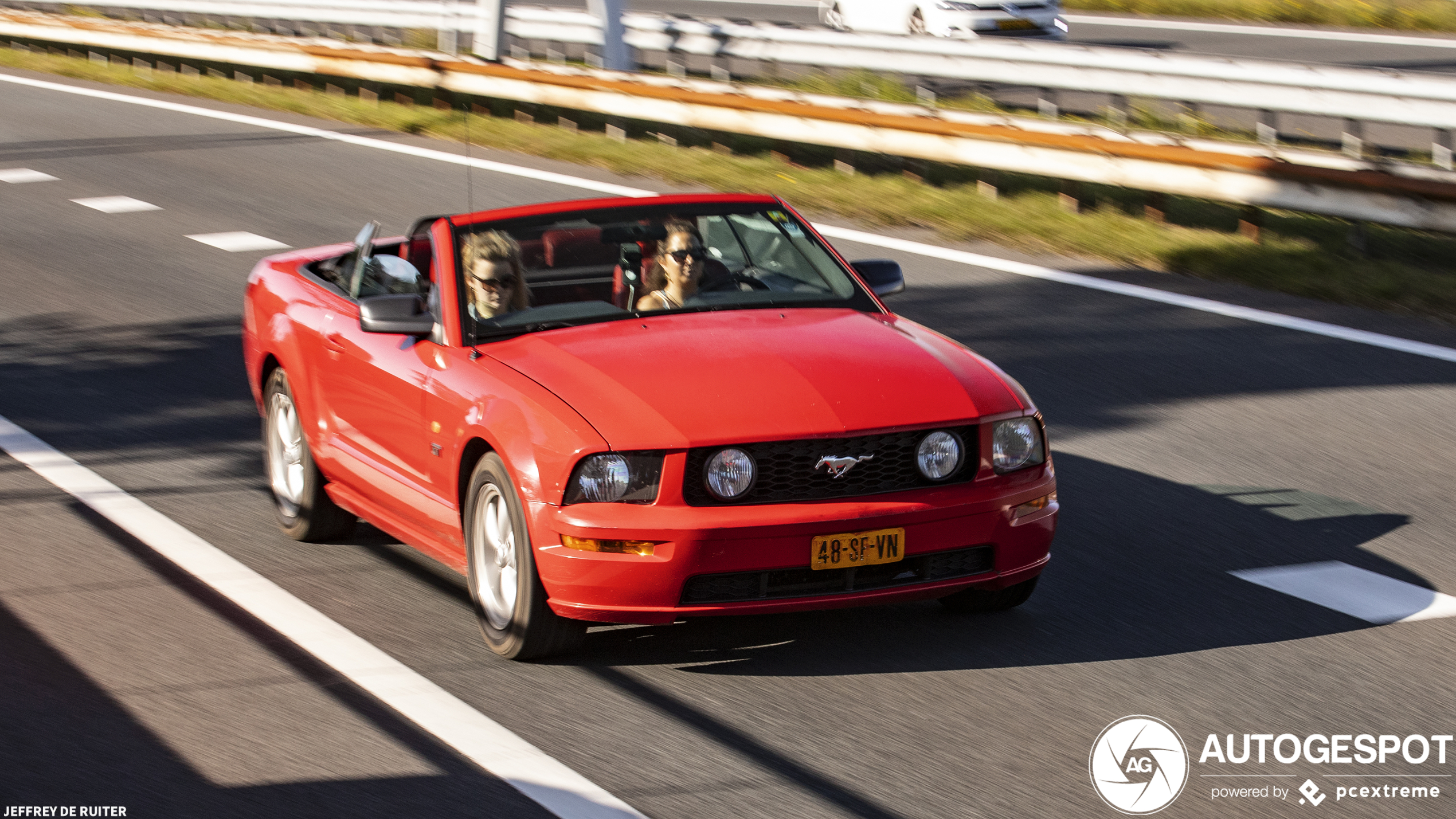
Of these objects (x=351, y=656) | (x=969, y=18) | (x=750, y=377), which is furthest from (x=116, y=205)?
(x=969, y=18)

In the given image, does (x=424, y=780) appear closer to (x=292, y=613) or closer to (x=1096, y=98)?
(x=292, y=613)

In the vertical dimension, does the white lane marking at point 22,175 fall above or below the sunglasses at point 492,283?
below

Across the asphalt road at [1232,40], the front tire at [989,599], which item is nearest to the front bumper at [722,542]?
the front tire at [989,599]

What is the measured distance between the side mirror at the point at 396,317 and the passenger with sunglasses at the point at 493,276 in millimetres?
170

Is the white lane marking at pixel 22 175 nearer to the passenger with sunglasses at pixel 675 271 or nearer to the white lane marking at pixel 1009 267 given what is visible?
the white lane marking at pixel 1009 267

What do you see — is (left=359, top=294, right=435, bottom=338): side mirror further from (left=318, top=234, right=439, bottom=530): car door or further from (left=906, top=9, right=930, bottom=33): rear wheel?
(left=906, top=9, right=930, bottom=33): rear wheel

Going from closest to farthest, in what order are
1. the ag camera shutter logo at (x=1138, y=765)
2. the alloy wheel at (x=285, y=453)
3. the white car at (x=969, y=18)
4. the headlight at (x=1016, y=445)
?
the ag camera shutter logo at (x=1138, y=765) → the headlight at (x=1016, y=445) → the alloy wheel at (x=285, y=453) → the white car at (x=969, y=18)

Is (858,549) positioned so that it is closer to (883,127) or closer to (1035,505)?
(1035,505)

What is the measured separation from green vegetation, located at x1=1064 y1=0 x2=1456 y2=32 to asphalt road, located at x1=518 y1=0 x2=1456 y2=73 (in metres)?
0.54

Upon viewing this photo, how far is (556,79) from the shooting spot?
20234mm

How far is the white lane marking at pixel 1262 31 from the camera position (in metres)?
27.6

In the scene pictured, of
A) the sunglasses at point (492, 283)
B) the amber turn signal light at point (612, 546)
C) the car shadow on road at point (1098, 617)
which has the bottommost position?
the car shadow on road at point (1098, 617)

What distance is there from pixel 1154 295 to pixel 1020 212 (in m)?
2.86

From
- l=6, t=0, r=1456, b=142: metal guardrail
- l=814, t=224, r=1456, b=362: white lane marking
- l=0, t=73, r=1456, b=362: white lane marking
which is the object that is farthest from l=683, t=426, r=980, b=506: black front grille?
l=6, t=0, r=1456, b=142: metal guardrail
